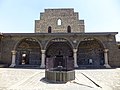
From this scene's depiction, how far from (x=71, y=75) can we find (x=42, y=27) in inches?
757

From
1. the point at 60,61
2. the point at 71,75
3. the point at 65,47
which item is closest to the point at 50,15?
the point at 65,47

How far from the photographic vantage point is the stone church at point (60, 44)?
733 inches

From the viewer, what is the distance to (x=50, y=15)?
2738 centimetres

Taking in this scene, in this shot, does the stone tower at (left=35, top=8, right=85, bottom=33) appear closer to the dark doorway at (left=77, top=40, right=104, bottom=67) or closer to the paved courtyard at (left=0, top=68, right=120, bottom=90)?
the dark doorway at (left=77, top=40, right=104, bottom=67)

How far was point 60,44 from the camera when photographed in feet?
71.4

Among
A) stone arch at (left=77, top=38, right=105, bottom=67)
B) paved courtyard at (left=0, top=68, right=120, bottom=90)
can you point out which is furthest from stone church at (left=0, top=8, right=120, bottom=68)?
paved courtyard at (left=0, top=68, right=120, bottom=90)

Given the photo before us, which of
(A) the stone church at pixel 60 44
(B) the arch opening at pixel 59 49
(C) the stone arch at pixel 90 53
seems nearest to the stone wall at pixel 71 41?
(A) the stone church at pixel 60 44

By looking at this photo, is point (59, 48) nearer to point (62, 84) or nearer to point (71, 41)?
point (71, 41)

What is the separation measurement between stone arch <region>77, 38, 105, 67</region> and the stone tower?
587 cm

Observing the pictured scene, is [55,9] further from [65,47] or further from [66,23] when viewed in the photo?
[65,47]

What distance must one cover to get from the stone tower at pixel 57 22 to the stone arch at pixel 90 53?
587cm

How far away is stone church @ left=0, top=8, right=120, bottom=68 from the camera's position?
61.1ft

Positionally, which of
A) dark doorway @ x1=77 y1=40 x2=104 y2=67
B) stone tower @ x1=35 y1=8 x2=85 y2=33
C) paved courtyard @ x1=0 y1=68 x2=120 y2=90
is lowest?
paved courtyard @ x1=0 y1=68 x2=120 y2=90

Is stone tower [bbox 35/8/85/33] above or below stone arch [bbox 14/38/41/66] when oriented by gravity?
above
